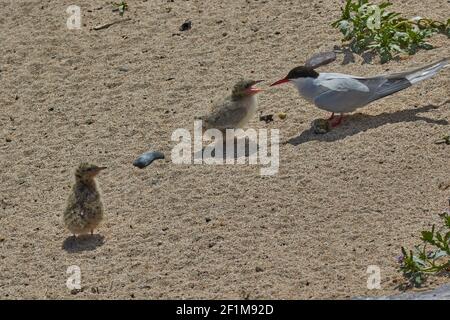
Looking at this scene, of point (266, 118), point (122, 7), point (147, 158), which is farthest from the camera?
point (122, 7)

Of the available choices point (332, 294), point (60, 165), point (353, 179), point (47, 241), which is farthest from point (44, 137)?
point (332, 294)

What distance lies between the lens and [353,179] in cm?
823

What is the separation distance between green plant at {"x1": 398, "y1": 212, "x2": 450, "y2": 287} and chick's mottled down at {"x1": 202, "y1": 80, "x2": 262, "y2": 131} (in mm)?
2408

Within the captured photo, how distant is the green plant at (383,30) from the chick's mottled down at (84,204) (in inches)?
123

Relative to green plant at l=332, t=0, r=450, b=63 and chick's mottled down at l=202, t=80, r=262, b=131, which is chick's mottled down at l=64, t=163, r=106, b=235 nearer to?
chick's mottled down at l=202, t=80, r=262, b=131

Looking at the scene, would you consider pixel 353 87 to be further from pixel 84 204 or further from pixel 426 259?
pixel 84 204

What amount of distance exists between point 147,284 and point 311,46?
374 centimetres

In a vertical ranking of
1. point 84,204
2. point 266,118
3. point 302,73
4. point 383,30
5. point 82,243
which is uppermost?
point 383,30

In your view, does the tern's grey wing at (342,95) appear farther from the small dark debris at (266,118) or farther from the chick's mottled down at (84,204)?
the chick's mottled down at (84,204)

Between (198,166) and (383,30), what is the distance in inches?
92.1

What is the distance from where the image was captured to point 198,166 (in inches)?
348

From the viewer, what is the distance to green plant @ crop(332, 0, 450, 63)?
9859 millimetres

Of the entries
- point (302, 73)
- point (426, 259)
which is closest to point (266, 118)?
point (302, 73)
